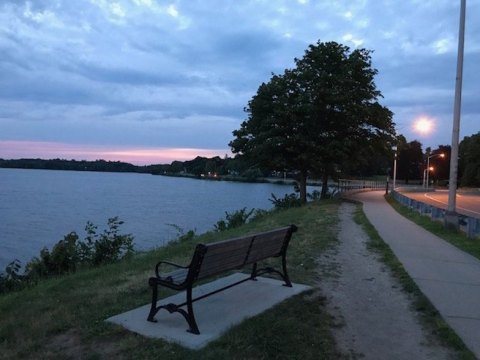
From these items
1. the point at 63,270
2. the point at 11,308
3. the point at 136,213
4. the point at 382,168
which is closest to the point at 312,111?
the point at 136,213

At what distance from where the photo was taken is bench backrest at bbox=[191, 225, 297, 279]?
5.42m

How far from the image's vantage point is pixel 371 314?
6.34 m

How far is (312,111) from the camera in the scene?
33.8 m

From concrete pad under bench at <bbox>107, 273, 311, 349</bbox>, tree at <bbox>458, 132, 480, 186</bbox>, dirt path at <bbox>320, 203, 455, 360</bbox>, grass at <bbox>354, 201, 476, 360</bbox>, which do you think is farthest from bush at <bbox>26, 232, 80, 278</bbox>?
tree at <bbox>458, 132, 480, 186</bbox>

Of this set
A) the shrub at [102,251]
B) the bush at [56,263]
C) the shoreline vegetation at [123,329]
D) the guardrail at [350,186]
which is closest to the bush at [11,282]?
the bush at [56,263]

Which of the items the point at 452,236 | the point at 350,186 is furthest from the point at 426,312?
the point at 350,186

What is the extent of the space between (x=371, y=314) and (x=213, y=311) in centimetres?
199

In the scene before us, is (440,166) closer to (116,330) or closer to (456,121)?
(456,121)

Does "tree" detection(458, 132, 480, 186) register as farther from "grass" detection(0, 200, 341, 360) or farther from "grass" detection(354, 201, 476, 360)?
"grass" detection(0, 200, 341, 360)

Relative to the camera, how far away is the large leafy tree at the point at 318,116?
3397 centimetres

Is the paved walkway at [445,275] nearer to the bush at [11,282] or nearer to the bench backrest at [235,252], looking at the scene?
the bench backrest at [235,252]

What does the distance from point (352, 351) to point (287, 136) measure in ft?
99.7

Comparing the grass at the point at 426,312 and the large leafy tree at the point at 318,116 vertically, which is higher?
the large leafy tree at the point at 318,116

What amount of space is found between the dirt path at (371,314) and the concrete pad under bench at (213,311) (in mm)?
735
